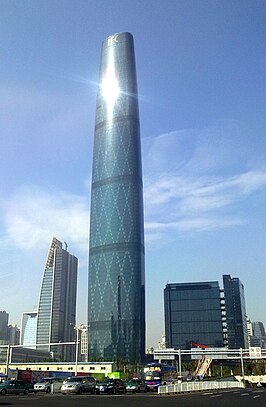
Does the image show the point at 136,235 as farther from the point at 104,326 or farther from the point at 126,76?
the point at 126,76

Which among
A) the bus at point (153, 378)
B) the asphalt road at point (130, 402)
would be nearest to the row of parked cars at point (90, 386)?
the bus at point (153, 378)

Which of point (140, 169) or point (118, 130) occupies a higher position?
point (118, 130)

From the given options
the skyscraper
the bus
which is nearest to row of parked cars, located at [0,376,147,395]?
the bus

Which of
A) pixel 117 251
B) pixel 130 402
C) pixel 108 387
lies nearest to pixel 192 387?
pixel 108 387

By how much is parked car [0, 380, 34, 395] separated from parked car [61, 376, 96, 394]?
5760 mm

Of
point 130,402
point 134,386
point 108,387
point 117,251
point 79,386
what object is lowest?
point 134,386

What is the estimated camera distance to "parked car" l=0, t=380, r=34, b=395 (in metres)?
46.6

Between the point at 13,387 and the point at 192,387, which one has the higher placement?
the point at 13,387

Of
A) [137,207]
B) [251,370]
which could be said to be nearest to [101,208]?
[137,207]

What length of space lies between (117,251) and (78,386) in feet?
419

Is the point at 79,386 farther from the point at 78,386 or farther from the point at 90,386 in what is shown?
the point at 90,386

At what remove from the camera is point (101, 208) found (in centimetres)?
17862

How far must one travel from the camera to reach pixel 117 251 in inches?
6811

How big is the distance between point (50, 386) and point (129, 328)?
121844 millimetres
